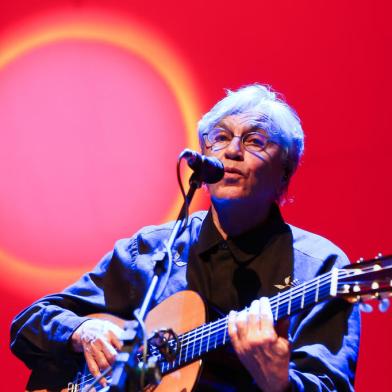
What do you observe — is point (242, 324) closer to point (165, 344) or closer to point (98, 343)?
point (165, 344)

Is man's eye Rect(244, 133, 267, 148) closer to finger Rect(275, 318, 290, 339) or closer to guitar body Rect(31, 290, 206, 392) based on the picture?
guitar body Rect(31, 290, 206, 392)

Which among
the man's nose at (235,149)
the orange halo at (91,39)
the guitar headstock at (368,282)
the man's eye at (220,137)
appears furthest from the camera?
the orange halo at (91,39)

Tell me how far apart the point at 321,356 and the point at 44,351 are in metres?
1.08

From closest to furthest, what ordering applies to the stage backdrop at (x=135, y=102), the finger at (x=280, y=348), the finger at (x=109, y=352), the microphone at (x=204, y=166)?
the finger at (x=280, y=348) → the microphone at (x=204, y=166) → the finger at (x=109, y=352) → the stage backdrop at (x=135, y=102)

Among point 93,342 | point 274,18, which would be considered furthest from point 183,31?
point 93,342

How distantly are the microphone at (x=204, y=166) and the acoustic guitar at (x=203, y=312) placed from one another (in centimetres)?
39

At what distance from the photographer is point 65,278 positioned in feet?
10.2

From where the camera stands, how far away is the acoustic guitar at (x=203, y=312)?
1.77 meters

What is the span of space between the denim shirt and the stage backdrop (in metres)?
0.41

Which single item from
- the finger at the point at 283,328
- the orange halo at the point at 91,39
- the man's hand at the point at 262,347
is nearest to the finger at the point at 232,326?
Answer: the man's hand at the point at 262,347

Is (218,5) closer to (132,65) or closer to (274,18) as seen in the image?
(274,18)

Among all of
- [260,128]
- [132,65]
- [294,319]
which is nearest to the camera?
[294,319]

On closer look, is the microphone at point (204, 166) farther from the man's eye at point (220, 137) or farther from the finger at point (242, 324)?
the man's eye at point (220, 137)

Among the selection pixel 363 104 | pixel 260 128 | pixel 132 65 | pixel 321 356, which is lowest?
pixel 321 356
